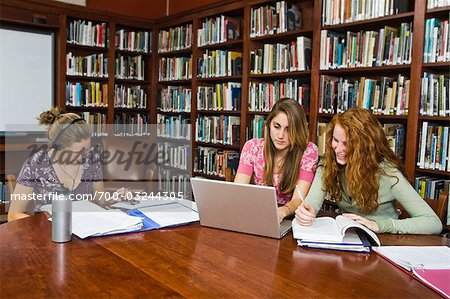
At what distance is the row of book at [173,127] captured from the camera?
14.8ft

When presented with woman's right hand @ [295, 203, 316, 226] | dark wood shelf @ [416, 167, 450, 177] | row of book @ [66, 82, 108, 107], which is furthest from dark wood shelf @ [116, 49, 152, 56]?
woman's right hand @ [295, 203, 316, 226]

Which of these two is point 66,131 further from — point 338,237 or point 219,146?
point 219,146

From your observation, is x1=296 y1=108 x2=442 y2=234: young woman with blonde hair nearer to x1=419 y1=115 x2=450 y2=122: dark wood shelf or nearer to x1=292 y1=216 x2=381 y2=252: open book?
x1=292 y1=216 x2=381 y2=252: open book

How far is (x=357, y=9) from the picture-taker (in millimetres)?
2893

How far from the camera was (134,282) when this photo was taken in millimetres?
1108

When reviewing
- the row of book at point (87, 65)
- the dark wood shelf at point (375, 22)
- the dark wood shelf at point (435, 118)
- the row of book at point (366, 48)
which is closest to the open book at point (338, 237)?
the dark wood shelf at point (435, 118)

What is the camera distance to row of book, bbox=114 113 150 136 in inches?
→ 185

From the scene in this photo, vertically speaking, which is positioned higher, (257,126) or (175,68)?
A: (175,68)

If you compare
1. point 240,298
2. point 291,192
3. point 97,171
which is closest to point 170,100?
point 97,171

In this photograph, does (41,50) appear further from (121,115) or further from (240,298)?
(240,298)

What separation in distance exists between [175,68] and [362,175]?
318cm

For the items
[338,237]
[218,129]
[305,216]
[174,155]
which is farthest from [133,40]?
[338,237]

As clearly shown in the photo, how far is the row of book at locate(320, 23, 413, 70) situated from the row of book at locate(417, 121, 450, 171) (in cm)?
45

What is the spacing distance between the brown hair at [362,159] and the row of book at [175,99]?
277 centimetres
